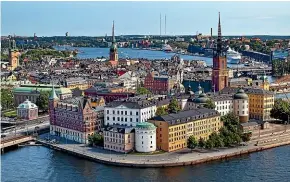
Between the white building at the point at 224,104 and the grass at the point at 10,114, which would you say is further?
the grass at the point at 10,114

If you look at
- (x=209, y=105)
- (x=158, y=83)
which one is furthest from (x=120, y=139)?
(x=158, y=83)

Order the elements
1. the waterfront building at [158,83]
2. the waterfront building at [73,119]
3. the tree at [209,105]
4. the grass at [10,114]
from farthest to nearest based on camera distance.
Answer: the waterfront building at [158,83], the grass at [10,114], the tree at [209,105], the waterfront building at [73,119]

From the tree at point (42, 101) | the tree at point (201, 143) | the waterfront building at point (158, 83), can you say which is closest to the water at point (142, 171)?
the tree at point (201, 143)

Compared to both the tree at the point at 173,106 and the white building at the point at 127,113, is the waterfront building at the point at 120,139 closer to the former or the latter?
the white building at the point at 127,113

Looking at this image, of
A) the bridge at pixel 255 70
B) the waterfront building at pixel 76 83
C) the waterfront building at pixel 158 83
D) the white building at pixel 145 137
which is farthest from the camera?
the bridge at pixel 255 70

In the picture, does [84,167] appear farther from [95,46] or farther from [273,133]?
[95,46]

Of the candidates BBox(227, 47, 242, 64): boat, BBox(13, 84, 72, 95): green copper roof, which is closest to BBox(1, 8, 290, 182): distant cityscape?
BBox(13, 84, 72, 95): green copper roof

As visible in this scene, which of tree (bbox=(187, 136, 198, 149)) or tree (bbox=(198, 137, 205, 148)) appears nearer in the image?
tree (bbox=(187, 136, 198, 149))

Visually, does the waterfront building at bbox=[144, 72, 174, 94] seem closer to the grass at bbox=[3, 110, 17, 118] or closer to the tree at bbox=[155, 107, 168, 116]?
the grass at bbox=[3, 110, 17, 118]
